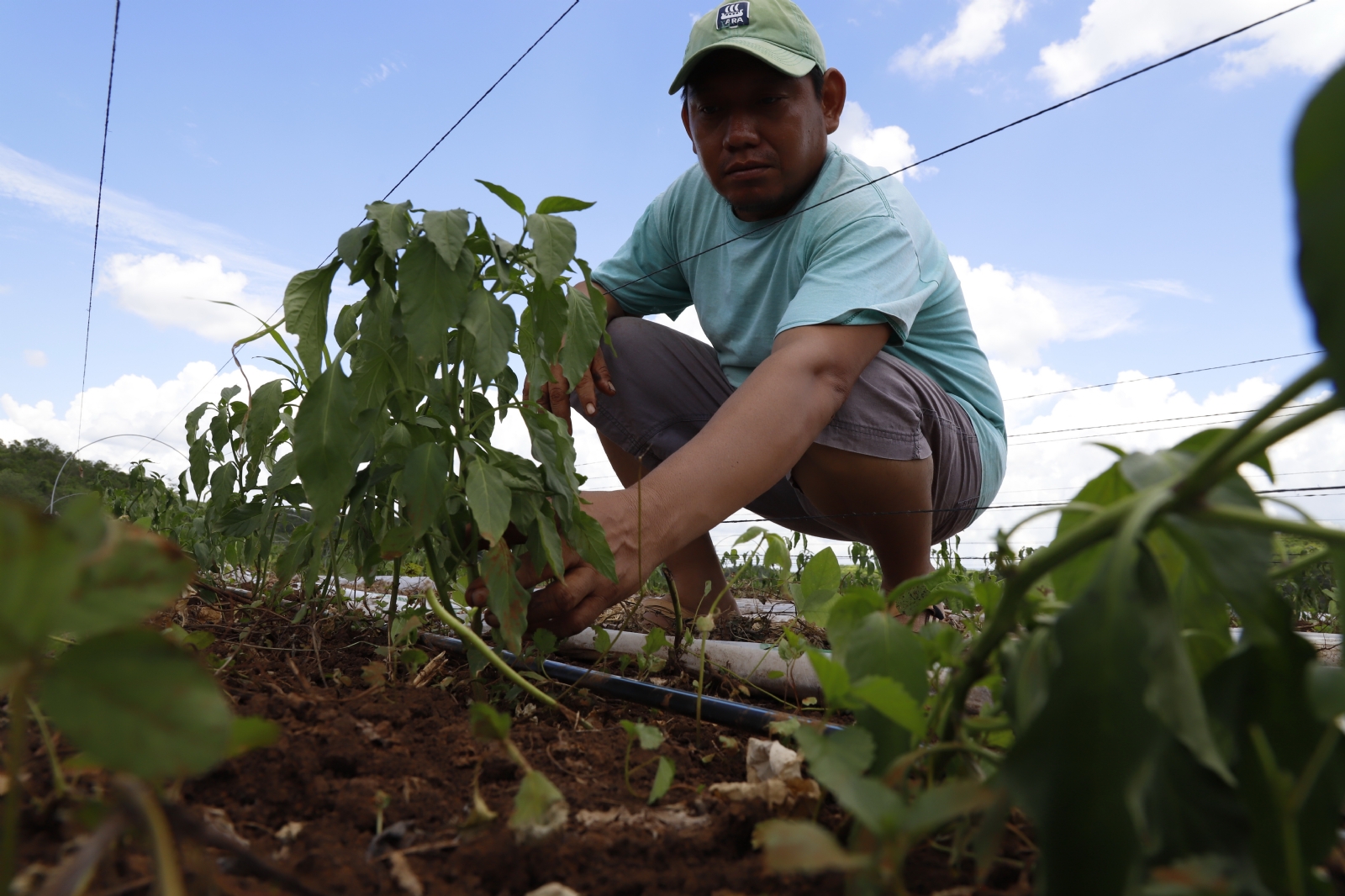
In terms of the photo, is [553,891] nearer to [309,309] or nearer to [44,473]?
[309,309]

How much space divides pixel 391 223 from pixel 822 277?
3.73 feet

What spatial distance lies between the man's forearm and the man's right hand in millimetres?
461

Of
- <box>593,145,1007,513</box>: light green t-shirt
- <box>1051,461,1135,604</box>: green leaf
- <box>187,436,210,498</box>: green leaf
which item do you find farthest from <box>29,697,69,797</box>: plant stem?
<box>593,145,1007,513</box>: light green t-shirt

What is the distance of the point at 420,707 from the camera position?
1.09 metres

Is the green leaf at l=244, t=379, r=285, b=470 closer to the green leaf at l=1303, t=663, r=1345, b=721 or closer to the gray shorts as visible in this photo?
the gray shorts

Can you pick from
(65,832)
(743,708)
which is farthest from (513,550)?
(65,832)

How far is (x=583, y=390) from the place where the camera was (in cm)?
224

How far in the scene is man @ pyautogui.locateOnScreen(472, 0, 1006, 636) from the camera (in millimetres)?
1538

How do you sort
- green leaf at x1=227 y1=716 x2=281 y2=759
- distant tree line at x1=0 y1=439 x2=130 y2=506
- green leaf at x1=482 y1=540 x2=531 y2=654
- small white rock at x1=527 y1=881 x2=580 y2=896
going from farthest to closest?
distant tree line at x1=0 y1=439 x2=130 y2=506 < green leaf at x1=482 y1=540 x2=531 y2=654 < small white rock at x1=527 y1=881 x2=580 y2=896 < green leaf at x1=227 y1=716 x2=281 y2=759

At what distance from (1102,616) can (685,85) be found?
2.20 metres

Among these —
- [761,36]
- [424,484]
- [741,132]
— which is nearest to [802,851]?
[424,484]

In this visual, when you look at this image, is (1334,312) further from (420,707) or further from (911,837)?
(420,707)

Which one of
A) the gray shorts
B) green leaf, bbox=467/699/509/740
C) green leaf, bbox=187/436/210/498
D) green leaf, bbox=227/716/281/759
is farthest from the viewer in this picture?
the gray shorts

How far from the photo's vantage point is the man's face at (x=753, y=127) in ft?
7.13
